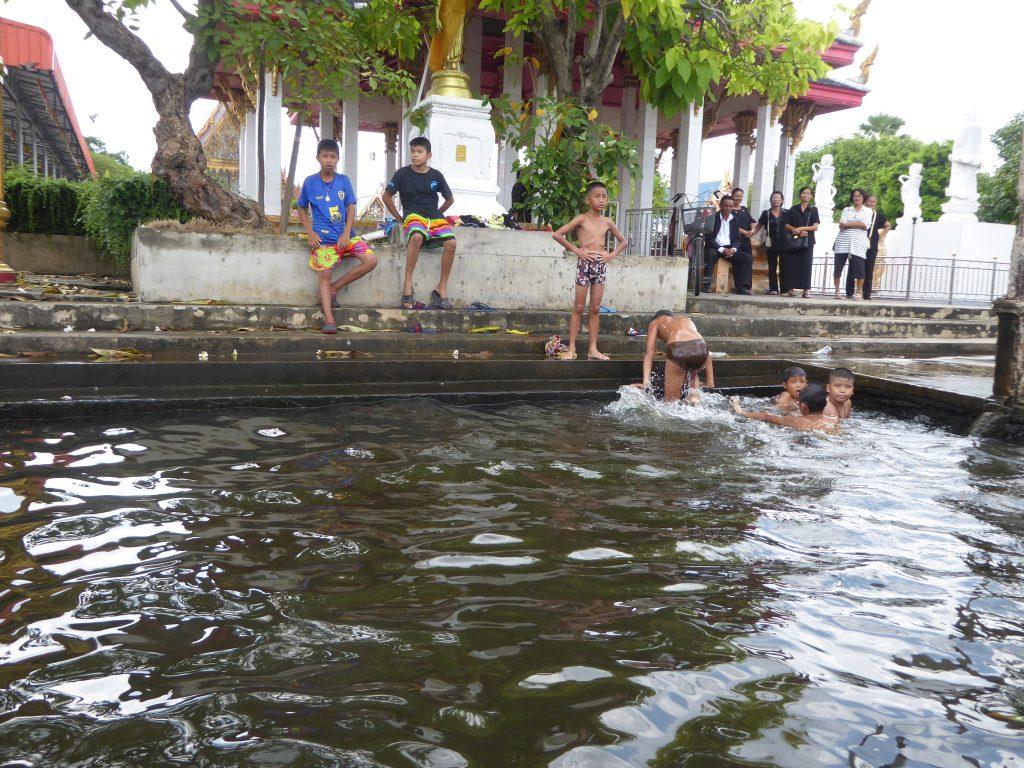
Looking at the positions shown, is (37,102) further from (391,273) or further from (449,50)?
(391,273)

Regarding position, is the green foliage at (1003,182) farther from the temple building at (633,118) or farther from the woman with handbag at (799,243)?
the woman with handbag at (799,243)

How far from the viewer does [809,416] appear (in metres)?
6.18

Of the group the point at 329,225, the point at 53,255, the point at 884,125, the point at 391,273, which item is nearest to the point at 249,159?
the point at 53,255

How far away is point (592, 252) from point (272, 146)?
898 cm

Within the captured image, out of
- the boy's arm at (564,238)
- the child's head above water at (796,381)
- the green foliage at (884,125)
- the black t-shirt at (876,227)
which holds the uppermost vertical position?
the green foliage at (884,125)

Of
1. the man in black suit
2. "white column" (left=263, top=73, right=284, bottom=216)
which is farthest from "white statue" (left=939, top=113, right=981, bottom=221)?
"white column" (left=263, top=73, right=284, bottom=216)

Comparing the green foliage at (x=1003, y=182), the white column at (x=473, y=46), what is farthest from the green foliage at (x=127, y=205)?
the green foliage at (x=1003, y=182)

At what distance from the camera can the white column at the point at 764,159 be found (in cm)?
1727

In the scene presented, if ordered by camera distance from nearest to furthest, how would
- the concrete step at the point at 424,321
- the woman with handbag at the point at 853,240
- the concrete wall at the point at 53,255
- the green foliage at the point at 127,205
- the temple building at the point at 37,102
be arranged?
the concrete step at the point at 424,321 < the green foliage at the point at 127,205 < the concrete wall at the point at 53,255 < the temple building at the point at 37,102 < the woman with handbag at the point at 853,240

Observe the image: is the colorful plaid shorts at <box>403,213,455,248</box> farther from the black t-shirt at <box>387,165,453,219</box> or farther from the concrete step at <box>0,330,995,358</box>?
the concrete step at <box>0,330,995,358</box>

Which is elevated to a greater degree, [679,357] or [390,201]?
[390,201]

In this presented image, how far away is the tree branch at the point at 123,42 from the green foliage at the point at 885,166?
3746cm

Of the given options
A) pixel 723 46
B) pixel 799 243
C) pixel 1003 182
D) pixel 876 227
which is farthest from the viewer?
pixel 1003 182

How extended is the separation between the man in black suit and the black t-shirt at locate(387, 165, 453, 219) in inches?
230
